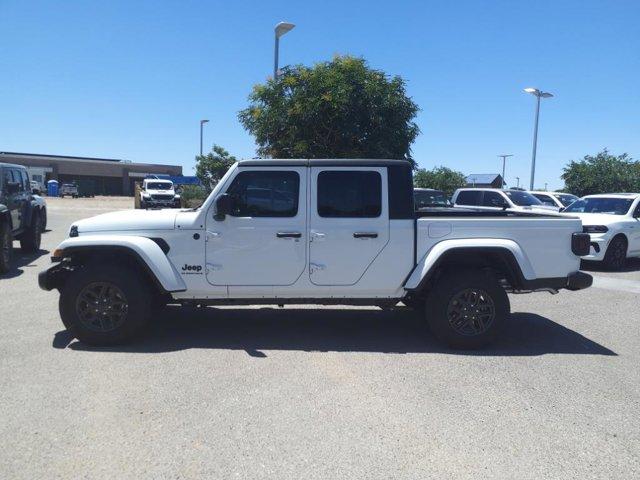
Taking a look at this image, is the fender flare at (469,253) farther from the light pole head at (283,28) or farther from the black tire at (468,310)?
the light pole head at (283,28)

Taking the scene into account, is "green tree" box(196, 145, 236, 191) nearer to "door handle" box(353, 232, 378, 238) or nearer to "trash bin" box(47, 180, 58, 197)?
"trash bin" box(47, 180, 58, 197)

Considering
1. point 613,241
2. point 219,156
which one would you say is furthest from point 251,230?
point 219,156

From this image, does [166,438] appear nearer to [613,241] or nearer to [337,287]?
[337,287]

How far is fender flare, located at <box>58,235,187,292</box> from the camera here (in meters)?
5.73

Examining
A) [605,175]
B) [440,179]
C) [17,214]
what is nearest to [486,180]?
[440,179]

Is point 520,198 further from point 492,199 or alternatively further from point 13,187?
point 13,187

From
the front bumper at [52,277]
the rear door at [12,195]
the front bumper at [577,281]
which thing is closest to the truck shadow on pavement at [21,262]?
the rear door at [12,195]

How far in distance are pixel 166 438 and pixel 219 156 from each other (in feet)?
125

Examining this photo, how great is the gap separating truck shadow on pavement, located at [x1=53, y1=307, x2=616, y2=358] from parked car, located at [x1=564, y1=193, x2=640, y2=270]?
17.7ft

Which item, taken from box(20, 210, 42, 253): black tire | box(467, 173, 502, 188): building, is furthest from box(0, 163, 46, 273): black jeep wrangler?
box(467, 173, 502, 188): building

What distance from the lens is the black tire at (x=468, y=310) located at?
5934mm

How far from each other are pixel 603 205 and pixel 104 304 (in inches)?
477

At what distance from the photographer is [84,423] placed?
13.4 feet

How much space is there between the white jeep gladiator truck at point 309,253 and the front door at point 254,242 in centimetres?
1
